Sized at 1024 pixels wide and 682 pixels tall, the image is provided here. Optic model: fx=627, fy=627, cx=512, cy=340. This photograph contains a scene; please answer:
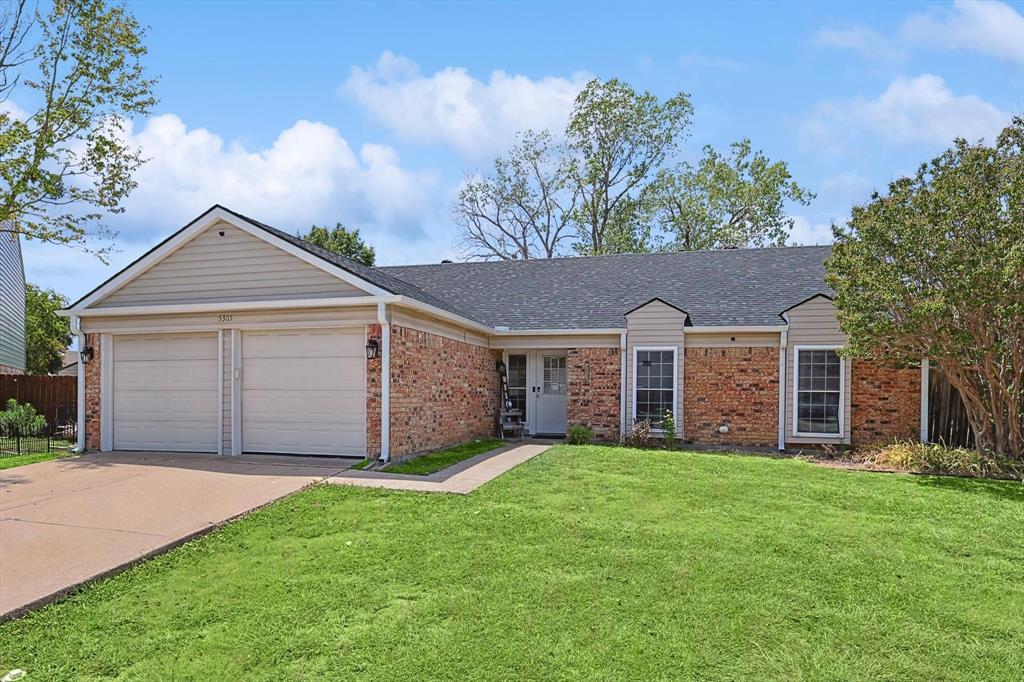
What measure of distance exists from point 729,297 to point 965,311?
202 inches

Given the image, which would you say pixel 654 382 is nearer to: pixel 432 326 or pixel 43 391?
pixel 432 326

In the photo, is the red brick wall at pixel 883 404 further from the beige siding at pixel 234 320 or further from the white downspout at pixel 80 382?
the white downspout at pixel 80 382

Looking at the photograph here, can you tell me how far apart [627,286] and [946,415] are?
7.24m

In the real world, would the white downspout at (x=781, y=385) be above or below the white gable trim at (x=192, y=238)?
below

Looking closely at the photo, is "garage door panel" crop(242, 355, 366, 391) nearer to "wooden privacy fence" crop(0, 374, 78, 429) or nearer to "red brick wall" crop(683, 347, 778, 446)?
"red brick wall" crop(683, 347, 778, 446)

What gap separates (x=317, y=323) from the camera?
10.2 metres

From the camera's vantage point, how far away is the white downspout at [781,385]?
1271cm

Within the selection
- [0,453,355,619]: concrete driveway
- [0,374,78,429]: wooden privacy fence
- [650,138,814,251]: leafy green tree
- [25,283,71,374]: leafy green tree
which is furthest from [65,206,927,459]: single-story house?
[25,283,71,374]: leafy green tree

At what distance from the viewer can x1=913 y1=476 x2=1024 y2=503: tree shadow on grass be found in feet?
27.1

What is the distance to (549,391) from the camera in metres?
14.9

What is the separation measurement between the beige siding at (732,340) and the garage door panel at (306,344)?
708 centimetres

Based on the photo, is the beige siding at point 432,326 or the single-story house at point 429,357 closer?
the beige siding at point 432,326

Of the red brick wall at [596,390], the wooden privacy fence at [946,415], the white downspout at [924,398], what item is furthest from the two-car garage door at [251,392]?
the wooden privacy fence at [946,415]

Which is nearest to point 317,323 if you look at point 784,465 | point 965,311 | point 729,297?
point 784,465
